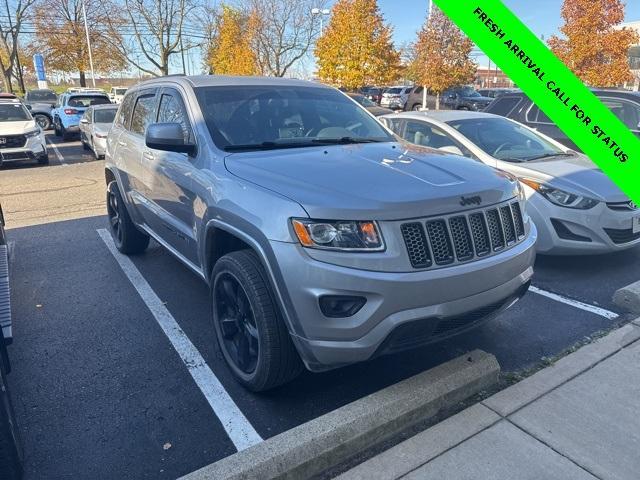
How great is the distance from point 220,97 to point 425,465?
2.81m

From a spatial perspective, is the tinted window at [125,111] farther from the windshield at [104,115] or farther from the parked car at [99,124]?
the windshield at [104,115]

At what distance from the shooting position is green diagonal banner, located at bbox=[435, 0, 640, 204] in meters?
1.94

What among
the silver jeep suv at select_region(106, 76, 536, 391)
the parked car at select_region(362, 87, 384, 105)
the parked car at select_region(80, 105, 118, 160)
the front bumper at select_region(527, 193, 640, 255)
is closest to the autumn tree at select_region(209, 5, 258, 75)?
the parked car at select_region(362, 87, 384, 105)

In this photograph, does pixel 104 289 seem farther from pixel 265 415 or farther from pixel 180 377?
pixel 265 415

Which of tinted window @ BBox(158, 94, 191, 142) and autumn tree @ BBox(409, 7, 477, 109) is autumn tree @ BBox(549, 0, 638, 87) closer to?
autumn tree @ BBox(409, 7, 477, 109)

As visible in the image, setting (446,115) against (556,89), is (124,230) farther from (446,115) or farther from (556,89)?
(556,89)

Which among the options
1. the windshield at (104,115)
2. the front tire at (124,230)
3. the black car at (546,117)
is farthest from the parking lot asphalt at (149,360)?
the windshield at (104,115)

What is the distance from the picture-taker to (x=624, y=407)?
2785 millimetres

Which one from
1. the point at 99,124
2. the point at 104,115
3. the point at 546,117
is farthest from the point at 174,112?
the point at 104,115

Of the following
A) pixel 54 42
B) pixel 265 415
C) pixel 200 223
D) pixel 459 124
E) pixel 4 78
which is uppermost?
pixel 54 42

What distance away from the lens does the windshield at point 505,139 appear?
552 centimetres

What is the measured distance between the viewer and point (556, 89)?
1946 mm

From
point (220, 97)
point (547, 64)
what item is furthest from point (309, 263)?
point (220, 97)

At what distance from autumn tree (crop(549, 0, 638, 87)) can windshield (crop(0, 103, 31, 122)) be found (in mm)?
16531
